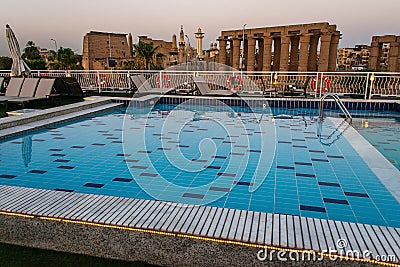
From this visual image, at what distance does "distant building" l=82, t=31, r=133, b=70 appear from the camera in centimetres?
5481

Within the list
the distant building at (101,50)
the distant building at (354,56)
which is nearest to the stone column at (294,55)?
Result: the distant building at (101,50)

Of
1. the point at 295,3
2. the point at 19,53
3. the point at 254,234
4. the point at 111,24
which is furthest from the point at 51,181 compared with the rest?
the point at 111,24

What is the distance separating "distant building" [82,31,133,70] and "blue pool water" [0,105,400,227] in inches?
1954

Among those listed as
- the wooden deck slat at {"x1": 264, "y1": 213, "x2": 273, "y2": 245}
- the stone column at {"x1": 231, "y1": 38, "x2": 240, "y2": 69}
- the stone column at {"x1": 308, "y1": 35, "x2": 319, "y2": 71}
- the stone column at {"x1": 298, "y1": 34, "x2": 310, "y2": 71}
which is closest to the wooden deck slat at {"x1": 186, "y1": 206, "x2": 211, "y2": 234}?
the wooden deck slat at {"x1": 264, "y1": 213, "x2": 273, "y2": 245}

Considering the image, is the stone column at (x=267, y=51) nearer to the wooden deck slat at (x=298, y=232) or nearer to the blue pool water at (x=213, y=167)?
the blue pool water at (x=213, y=167)

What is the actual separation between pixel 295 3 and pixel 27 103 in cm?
1870

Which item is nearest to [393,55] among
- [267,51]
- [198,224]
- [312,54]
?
[312,54]

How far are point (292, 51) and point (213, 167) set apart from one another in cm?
2840

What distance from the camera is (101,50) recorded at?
59.3 meters

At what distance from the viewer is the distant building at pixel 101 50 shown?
5481 cm

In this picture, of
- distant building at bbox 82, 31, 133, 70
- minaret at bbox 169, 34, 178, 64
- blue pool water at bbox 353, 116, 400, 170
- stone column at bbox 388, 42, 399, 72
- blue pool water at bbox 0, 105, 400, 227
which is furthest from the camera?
distant building at bbox 82, 31, 133, 70

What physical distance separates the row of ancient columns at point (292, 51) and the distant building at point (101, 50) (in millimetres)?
28191

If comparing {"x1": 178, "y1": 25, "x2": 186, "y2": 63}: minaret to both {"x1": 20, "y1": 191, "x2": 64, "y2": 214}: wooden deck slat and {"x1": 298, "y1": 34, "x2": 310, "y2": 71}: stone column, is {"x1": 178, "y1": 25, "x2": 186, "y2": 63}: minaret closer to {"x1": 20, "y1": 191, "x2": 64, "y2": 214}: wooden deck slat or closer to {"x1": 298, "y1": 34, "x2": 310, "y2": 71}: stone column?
{"x1": 298, "y1": 34, "x2": 310, "y2": 71}: stone column

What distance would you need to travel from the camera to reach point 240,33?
28.9m
